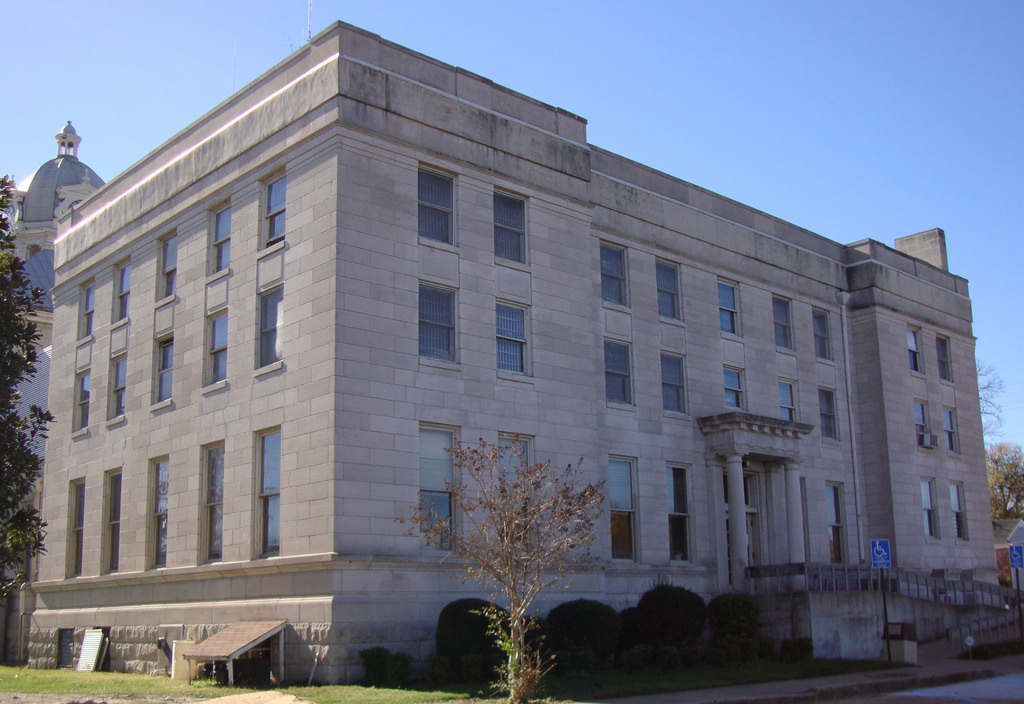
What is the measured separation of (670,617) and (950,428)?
21151 millimetres

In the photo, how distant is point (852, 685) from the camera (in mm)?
20500

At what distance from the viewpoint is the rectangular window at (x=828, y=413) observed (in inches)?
1422

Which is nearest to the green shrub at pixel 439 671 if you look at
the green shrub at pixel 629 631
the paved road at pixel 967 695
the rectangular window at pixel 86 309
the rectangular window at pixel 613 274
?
the green shrub at pixel 629 631

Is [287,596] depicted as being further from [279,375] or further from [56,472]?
[56,472]

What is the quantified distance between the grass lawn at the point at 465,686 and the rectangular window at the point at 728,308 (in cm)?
1150

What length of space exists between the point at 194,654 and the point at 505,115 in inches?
580

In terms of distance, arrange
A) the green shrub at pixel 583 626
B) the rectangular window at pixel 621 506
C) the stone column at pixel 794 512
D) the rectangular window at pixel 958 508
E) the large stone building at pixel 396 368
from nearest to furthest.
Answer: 1. the large stone building at pixel 396 368
2. the green shrub at pixel 583 626
3. the rectangular window at pixel 621 506
4. the stone column at pixel 794 512
5. the rectangular window at pixel 958 508

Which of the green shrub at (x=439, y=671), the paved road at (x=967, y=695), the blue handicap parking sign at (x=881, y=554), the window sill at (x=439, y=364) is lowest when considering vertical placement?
the paved road at (x=967, y=695)

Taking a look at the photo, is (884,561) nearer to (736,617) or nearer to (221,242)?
(736,617)

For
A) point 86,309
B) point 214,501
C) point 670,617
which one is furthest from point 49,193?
point 670,617

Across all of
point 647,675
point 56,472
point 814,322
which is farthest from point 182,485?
point 814,322

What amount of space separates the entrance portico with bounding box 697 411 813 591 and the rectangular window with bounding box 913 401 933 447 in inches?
334

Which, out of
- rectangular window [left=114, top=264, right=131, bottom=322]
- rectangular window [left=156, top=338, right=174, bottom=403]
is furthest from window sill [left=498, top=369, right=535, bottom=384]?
rectangular window [left=114, top=264, right=131, bottom=322]

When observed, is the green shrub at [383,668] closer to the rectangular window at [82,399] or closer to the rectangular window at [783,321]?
the rectangular window at [82,399]
